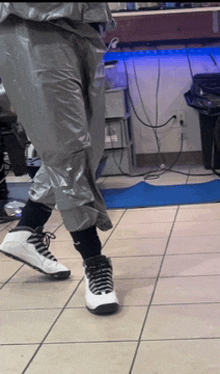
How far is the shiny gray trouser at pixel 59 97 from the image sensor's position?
158 centimetres

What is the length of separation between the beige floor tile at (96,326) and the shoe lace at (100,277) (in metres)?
0.07

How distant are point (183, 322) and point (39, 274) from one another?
72 cm

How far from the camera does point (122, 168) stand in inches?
160

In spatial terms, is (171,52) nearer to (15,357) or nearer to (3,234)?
(3,234)

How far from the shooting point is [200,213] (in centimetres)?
274

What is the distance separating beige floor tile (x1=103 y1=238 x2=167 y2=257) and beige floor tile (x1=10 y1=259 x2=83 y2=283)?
0.53ft

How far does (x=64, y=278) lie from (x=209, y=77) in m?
2.39

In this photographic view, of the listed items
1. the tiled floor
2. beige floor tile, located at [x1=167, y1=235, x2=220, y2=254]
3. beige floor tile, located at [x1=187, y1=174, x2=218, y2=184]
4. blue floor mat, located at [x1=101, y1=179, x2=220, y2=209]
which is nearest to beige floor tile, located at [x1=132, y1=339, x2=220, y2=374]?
the tiled floor

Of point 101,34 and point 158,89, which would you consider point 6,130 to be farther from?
point 158,89

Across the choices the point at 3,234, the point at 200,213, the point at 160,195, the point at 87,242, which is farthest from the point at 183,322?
the point at 160,195

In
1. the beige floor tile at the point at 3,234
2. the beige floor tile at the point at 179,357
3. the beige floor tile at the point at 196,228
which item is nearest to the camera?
the beige floor tile at the point at 179,357

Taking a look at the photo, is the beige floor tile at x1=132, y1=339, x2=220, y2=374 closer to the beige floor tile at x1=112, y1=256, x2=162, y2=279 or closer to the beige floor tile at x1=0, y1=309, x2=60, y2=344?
the beige floor tile at x1=0, y1=309, x2=60, y2=344

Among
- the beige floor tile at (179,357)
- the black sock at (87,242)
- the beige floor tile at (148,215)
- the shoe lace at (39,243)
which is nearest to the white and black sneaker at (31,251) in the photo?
the shoe lace at (39,243)

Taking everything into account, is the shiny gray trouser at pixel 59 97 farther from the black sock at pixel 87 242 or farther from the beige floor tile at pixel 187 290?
the beige floor tile at pixel 187 290
